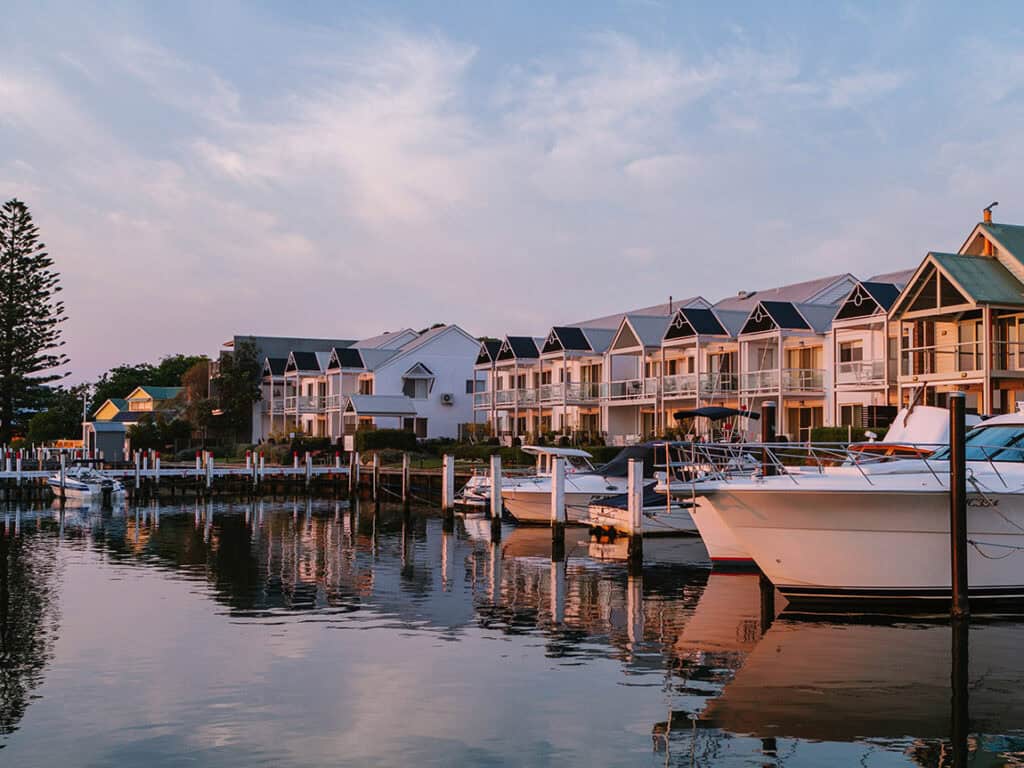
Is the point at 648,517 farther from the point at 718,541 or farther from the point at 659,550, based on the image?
the point at 718,541

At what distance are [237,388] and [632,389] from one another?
136 feet

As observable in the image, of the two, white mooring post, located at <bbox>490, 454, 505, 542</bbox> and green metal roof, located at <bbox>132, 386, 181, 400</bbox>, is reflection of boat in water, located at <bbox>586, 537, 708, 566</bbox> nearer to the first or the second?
white mooring post, located at <bbox>490, 454, 505, 542</bbox>

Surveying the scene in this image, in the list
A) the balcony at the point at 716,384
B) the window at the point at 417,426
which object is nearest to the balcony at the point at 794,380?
the balcony at the point at 716,384

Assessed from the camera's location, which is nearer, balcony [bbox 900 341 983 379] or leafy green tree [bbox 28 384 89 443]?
balcony [bbox 900 341 983 379]

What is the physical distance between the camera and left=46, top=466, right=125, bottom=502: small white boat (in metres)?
52.9

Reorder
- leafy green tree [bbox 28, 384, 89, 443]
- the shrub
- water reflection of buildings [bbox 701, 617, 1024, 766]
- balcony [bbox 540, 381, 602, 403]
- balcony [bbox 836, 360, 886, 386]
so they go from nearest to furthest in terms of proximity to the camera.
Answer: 1. water reflection of buildings [bbox 701, 617, 1024, 766]
2. balcony [bbox 836, 360, 886, 386]
3. balcony [bbox 540, 381, 602, 403]
4. the shrub
5. leafy green tree [bbox 28, 384, 89, 443]

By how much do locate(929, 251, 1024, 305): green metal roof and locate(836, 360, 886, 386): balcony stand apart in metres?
6.05

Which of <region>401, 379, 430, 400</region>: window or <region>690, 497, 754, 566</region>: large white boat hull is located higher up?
<region>401, 379, 430, 400</region>: window

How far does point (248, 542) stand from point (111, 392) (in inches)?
4228

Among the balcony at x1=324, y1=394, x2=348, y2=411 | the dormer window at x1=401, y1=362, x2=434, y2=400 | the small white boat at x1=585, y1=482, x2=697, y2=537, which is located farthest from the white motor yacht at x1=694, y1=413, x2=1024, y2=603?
the dormer window at x1=401, y1=362, x2=434, y2=400

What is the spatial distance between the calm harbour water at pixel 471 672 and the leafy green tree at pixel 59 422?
80589 mm

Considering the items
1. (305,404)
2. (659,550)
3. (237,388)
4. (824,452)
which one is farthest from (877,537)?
(237,388)

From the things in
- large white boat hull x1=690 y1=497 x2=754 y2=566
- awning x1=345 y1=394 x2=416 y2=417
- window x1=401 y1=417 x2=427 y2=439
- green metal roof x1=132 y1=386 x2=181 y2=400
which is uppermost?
green metal roof x1=132 y1=386 x2=181 y2=400

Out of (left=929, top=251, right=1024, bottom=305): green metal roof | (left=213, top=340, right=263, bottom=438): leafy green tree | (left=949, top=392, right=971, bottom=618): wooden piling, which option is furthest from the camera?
(left=213, top=340, right=263, bottom=438): leafy green tree
